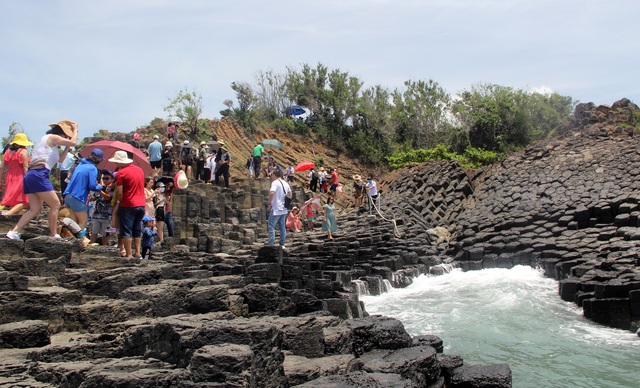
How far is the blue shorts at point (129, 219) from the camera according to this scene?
10.5 metres

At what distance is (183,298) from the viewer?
7543 millimetres

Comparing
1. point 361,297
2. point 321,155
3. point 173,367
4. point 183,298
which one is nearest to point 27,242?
point 183,298

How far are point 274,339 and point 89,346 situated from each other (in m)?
1.94

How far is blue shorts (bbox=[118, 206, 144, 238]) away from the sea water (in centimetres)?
543

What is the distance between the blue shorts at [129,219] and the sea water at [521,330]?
5430 millimetres

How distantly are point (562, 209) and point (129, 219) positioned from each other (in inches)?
697

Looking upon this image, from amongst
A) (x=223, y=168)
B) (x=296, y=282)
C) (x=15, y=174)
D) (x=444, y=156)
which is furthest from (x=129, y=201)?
(x=444, y=156)

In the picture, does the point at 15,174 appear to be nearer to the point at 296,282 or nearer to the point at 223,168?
the point at 296,282

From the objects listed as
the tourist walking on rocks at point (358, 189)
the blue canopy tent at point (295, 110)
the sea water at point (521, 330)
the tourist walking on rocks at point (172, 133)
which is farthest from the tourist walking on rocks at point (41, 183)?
the blue canopy tent at point (295, 110)

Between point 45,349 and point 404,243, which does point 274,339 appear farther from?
point 404,243

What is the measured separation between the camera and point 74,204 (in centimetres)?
1055

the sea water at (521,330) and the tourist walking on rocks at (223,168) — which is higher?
the tourist walking on rocks at (223,168)

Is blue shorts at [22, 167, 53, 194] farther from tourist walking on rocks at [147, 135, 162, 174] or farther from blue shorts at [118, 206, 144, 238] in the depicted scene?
tourist walking on rocks at [147, 135, 162, 174]

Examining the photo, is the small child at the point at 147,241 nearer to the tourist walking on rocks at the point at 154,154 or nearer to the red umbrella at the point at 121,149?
the red umbrella at the point at 121,149
